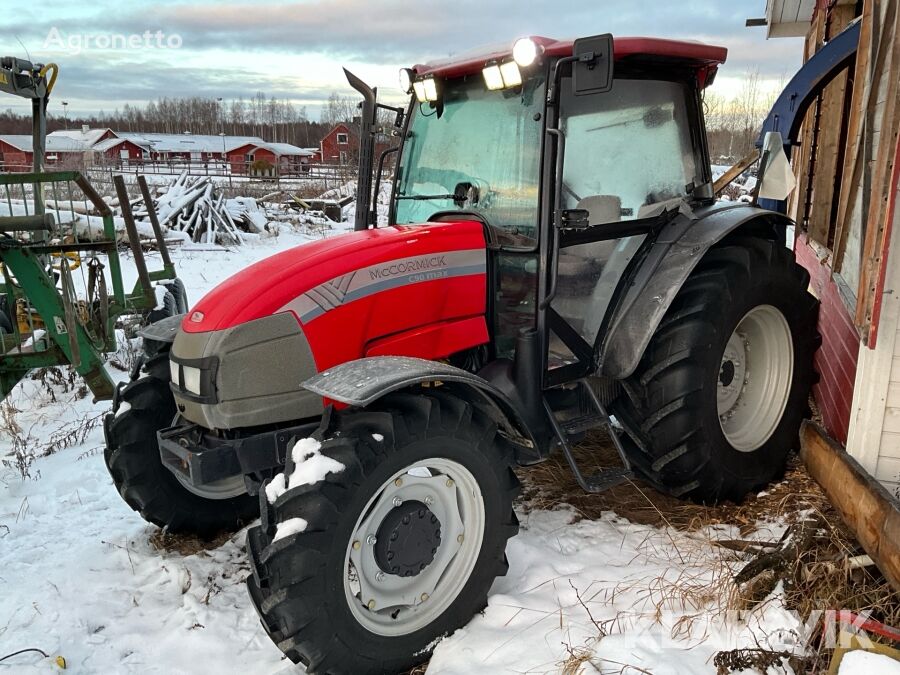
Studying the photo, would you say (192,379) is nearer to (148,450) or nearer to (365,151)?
(148,450)

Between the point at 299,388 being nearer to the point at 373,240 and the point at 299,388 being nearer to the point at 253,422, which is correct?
the point at 253,422

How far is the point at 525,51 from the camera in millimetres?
2785

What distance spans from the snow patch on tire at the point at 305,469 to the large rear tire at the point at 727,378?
173 centimetres

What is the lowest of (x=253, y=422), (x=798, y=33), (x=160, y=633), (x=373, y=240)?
(x=160, y=633)

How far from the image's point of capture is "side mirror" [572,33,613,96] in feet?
8.55

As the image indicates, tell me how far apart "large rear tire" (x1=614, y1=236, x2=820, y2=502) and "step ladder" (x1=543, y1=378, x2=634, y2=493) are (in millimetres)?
226

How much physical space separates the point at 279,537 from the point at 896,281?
264 cm

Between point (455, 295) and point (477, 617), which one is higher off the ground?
point (455, 295)

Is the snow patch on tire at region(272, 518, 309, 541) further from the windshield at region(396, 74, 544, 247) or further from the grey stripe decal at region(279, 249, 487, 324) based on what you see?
the windshield at region(396, 74, 544, 247)

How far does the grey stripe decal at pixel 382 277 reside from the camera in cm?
274

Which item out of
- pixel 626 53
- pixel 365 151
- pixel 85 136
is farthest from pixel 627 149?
pixel 85 136

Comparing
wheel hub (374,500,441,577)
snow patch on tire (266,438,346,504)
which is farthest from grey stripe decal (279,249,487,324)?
wheel hub (374,500,441,577)

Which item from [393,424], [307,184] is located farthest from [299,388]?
[307,184]

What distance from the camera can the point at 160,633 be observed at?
286 cm
